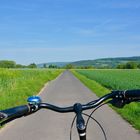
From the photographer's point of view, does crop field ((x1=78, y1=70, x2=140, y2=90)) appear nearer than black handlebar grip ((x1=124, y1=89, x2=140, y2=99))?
No

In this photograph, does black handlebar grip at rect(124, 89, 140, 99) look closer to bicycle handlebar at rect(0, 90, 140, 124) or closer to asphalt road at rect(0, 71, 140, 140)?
A: bicycle handlebar at rect(0, 90, 140, 124)

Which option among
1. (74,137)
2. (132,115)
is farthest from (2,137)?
(132,115)

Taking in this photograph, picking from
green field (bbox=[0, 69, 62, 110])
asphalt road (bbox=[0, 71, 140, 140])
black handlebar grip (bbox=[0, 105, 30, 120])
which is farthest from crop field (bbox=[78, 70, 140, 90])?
black handlebar grip (bbox=[0, 105, 30, 120])

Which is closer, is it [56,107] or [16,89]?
[56,107]

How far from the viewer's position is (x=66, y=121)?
12.7 m

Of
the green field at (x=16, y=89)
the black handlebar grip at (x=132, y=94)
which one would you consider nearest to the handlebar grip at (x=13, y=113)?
→ the black handlebar grip at (x=132, y=94)

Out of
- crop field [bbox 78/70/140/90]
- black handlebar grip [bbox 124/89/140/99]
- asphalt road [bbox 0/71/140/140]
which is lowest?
crop field [bbox 78/70/140/90]

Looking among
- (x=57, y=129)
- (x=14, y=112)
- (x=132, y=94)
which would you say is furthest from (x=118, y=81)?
(x=14, y=112)

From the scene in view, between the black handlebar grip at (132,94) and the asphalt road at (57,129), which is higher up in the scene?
the black handlebar grip at (132,94)

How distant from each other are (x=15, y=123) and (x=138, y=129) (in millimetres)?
3806

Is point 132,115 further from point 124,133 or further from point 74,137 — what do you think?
point 74,137

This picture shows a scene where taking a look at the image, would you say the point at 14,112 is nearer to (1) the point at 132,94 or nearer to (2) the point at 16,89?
(1) the point at 132,94

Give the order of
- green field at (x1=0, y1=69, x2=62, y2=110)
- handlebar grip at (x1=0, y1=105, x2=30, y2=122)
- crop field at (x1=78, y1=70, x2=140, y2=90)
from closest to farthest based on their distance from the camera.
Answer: handlebar grip at (x1=0, y1=105, x2=30, y2=122) → green field at (x1=0, y1=69, x2=62, y2=110) → crop field at (x1=78, y1=70, x2=140, y2=90)

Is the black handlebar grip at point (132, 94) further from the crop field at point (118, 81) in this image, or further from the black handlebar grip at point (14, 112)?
the crop field at point (118, 81)
